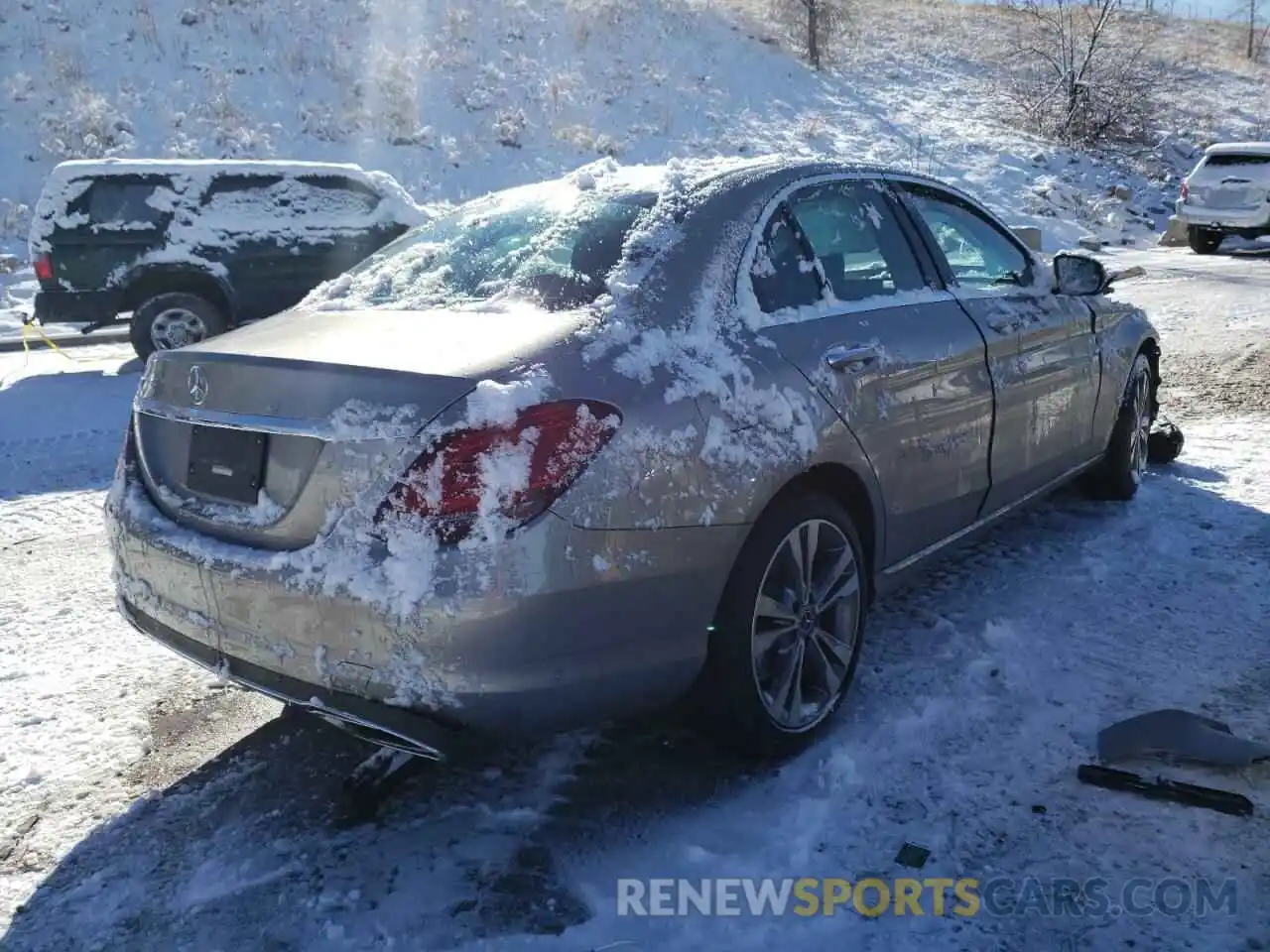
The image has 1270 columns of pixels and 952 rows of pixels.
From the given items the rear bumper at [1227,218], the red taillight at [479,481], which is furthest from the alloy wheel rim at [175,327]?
the rear bumper at [1227,218]

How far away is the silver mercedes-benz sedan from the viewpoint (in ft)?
7.52

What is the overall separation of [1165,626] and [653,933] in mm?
2443

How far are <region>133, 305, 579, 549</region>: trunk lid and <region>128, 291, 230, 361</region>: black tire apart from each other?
7664 millimetres

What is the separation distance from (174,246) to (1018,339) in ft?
28.8

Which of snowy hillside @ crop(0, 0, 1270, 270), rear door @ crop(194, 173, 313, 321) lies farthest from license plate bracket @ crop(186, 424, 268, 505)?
snowy hillside @ crop(0, 0, 1270, 270)

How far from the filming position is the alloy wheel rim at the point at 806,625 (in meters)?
2.90

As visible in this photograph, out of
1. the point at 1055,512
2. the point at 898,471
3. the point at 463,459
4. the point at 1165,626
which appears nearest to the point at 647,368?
the point at 463,459

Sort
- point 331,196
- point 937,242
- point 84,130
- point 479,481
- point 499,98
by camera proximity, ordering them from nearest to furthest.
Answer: point 479,481 → point 937,242 → point 331,196 → point 84,130 → point 499,98

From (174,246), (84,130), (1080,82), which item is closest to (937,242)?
(174,246)

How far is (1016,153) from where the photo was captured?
81.7 ft

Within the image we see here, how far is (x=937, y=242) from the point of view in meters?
3.91

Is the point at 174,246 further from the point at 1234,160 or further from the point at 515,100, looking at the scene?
the point at 515,100

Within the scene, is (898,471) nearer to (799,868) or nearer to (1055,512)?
(799,868)

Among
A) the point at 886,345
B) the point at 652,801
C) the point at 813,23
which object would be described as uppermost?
the point at 813,23
